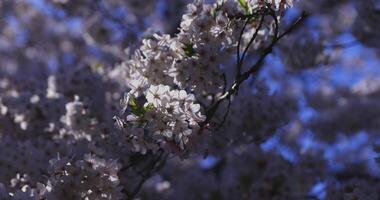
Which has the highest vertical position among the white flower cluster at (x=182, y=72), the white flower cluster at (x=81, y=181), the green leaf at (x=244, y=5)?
the green leaf at (x=244, y=5)

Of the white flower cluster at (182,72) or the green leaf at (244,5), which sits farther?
the green leaf at (244,5)

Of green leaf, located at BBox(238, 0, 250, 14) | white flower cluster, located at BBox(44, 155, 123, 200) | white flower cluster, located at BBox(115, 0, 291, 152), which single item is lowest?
white flower cluster, located at BBox(44, 155, 123, 200)

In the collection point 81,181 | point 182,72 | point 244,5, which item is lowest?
point 81,181

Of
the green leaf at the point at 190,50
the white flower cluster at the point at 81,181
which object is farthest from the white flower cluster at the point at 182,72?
the white flower cluster at the point at 81,181

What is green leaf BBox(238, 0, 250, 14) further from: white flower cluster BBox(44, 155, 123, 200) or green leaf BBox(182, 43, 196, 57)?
white flower cluster BBox(44, 155, 123, 200)

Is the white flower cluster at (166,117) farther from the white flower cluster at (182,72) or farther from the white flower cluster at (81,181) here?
the white flower cluster at (81,181)

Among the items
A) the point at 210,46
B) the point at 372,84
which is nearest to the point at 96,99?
the point at 210,46

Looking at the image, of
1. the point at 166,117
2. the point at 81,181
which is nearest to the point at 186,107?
the point at 166,117

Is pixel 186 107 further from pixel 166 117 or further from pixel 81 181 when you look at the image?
→ pixel 81 181

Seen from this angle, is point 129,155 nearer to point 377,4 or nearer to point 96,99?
point 96,99

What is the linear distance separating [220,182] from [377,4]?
144 inches

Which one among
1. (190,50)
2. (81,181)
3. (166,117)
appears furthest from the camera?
(190,50)

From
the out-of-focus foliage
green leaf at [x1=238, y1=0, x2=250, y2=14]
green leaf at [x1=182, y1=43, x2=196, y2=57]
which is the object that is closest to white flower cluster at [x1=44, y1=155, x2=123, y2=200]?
Result: the out-of-focus foliage

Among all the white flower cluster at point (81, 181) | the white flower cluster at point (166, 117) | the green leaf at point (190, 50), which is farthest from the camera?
the green leaf at point (190, 50)
